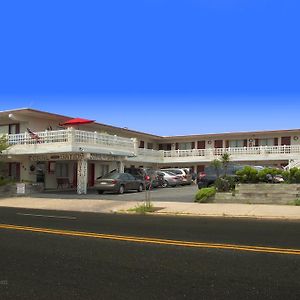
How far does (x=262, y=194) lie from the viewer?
21.2 m

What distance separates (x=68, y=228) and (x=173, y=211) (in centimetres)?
687

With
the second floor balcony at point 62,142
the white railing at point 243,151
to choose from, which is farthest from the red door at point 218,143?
the second floor balcony at point 62,142

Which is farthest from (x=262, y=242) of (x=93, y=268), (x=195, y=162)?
(x=195, y=162)

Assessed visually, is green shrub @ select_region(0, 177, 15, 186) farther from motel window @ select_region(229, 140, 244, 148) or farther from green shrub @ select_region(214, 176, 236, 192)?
motel window @ select_region(229, 140, 244, 148)

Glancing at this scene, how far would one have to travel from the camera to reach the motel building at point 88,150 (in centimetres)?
3088

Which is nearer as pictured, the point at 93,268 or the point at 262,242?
the point at 93,268

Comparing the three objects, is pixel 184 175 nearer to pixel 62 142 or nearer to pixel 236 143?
pixel 62 142

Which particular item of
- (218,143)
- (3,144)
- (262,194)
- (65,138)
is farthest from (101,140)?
(218,143)

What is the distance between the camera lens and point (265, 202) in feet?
69.2

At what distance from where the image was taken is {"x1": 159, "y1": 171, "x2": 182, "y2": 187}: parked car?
37.8m

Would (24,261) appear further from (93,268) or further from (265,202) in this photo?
(265,202)

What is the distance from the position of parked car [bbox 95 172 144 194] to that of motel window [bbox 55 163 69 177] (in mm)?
7889

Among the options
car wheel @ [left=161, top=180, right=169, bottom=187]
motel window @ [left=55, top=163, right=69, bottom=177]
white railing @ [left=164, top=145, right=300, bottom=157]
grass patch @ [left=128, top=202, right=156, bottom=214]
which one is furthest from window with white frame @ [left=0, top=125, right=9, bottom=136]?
grass patch @ [left=128, top=202, right=156, bottom=214]

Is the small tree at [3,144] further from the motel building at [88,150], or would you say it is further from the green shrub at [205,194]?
the green shrub at [205,194]
